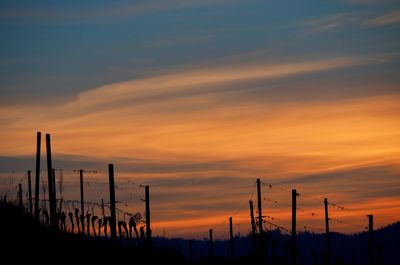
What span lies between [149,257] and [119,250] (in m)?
2.17

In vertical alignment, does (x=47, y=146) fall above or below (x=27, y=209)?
above

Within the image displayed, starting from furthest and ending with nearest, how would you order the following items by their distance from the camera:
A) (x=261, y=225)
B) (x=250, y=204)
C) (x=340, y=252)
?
1. (x=340, y=252)
2. (x=250, y=204)
3. (x=261, y=225)

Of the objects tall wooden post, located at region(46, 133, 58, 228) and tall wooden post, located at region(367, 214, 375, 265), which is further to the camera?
tall wooden post, located at region(367, 214, 375, 265)

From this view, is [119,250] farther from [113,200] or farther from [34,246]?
[34,246]

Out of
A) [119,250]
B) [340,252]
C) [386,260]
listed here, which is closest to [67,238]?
[119,250]

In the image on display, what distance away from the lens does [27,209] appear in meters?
45.5

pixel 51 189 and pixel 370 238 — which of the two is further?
pixel 370 238

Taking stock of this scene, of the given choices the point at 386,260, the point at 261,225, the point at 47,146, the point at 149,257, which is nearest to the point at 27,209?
the point at 47,146

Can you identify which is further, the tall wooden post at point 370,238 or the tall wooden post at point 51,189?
the tall wooden post at point 370,238

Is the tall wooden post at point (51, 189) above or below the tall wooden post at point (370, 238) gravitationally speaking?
above

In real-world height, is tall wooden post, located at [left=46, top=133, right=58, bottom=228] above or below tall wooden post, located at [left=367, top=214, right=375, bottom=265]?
above

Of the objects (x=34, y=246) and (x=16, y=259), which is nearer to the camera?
(x=16, y=259)

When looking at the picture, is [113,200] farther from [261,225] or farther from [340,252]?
[340,252]

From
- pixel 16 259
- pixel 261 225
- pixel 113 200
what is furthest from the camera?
pixel 261 225
